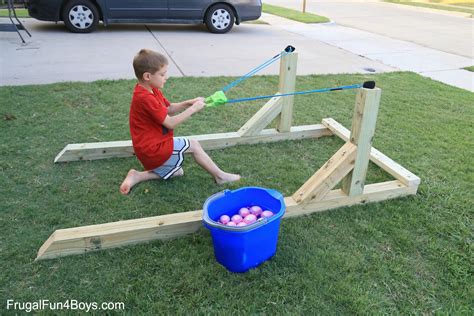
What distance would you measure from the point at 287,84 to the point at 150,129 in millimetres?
1447

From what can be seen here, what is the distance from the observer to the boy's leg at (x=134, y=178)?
3102 millimetres

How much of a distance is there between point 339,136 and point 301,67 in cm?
301

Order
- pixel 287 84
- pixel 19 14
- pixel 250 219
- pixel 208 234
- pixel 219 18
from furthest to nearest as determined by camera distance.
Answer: pixel 19 14 < pixel 219 18 < pixel 287 84 < pixel 208 234 < pixel 250 219

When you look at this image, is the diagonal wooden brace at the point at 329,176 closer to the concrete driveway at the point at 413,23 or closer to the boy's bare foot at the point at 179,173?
the boy's bare foot at the point at 179,173

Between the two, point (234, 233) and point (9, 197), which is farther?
point (9, 197)

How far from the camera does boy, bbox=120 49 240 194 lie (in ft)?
9.31

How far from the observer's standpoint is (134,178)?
318 cm

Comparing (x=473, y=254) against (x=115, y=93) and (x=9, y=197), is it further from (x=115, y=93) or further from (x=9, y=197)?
(x=115, y=93)

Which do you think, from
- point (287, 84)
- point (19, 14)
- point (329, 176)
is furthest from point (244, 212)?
point (19, 14)

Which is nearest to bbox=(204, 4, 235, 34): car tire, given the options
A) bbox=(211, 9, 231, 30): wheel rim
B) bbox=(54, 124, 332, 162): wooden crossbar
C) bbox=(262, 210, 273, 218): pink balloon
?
bbox=(211, 9, 231, 30): wheel rim

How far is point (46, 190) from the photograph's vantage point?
10.2 ft

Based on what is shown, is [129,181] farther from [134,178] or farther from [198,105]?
[198,105]

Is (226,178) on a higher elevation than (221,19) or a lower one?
lower

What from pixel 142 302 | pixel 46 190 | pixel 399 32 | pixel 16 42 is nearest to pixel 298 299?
pixel 142 302
